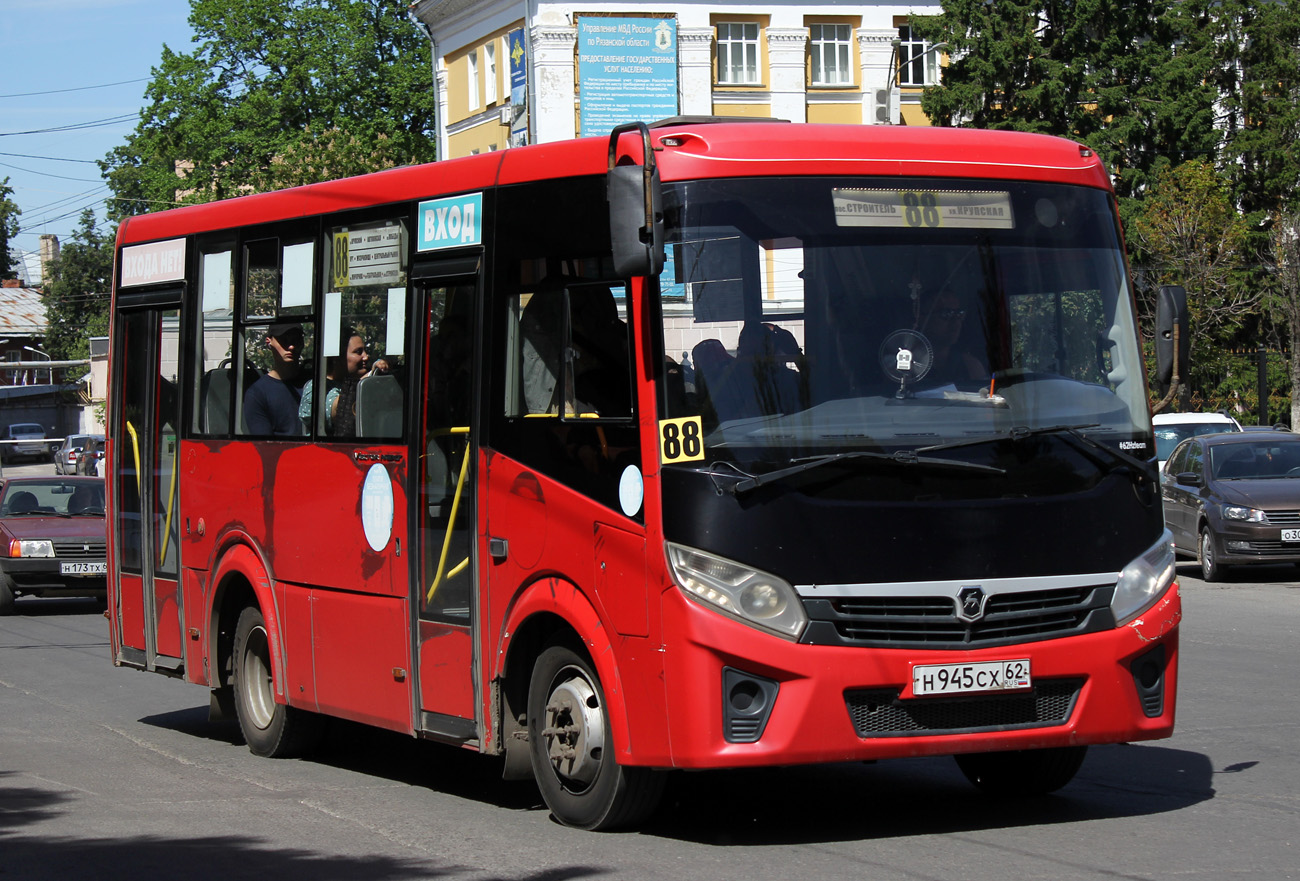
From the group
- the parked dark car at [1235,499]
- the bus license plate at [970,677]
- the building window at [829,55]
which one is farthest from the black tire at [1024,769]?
the building window at [829,55]

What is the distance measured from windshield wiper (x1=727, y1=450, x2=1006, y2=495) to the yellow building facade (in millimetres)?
44601

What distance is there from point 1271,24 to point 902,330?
157 feet

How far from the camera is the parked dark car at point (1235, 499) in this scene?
21.1 metres

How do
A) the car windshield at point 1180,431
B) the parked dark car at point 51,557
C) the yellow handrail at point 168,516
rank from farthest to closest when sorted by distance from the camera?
1. the car windshield at point 1180,431
2. the parked dark car at point 51,557
3. the yellow handrail at point 168,516

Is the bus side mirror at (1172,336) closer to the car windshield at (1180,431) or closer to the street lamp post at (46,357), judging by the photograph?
the car windshield at (1180,431)

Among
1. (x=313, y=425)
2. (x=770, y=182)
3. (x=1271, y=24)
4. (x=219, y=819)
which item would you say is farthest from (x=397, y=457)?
(x=1271, y=24)

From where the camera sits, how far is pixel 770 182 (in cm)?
725

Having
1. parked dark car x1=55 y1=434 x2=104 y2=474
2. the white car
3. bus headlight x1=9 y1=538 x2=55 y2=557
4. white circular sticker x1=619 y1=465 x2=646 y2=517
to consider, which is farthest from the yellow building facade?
white circular sticker x1=619 y1=465 x2=646 y2=517

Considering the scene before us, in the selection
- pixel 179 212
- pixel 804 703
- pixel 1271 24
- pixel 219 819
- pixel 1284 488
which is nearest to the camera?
pixel 804 703

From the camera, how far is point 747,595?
6.90 meters

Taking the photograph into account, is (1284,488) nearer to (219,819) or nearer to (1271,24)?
(219,819)

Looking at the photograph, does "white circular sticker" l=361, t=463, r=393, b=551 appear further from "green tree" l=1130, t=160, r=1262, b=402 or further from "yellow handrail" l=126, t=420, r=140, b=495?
"green tree" l=1130, t=160, r=1262, b=402

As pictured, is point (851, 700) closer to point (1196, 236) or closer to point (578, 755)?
point (578, 755)

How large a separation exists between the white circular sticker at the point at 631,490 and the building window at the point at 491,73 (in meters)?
52.2
